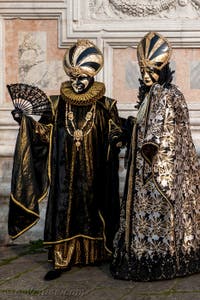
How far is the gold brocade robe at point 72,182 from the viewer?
7.03 meters

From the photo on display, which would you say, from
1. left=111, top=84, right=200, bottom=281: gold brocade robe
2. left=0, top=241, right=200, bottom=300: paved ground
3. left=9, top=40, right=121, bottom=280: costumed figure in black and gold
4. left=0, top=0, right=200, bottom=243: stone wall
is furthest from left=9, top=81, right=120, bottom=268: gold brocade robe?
left=0, top=0, right=200, bottom=243: stone wall

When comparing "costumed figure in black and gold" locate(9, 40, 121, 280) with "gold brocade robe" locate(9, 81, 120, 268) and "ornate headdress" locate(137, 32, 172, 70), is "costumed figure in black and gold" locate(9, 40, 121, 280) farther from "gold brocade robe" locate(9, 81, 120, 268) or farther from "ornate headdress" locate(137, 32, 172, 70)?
"ornate headdress" locate(137, 32, 172, 70)

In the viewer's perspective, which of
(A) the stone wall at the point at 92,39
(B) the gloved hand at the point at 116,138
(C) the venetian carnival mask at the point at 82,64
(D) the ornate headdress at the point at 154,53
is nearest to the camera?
(D) the ornate headdress at the point at 154,53

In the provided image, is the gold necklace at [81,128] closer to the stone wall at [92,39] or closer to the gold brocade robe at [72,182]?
the gold brocade robe at [72,182]

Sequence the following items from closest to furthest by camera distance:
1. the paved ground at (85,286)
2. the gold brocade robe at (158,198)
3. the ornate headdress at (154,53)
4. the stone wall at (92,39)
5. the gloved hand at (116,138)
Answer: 1. the paved ground at (85,286)
2. the gold brocade robe at (158,198)
3. the ornate headdress at (154,53)
4. the gloved hand at (116,138)
5. the stone wall at (92,39)

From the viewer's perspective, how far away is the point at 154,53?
665cm

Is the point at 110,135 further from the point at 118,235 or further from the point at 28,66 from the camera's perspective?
the point at 28,66

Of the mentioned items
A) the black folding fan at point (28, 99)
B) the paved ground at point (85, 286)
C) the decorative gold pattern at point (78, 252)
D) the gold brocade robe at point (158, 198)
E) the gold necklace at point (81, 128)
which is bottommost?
the paved ground at point (85, 286)

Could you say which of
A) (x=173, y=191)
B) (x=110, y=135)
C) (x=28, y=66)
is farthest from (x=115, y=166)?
(x=28, y=66)

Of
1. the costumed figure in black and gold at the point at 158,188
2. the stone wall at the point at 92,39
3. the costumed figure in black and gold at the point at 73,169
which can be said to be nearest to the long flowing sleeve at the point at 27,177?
the costumed figure in black and gold at the point at 73,169

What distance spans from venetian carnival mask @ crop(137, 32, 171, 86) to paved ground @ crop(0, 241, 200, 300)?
1555 millimetres

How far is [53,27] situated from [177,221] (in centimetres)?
303

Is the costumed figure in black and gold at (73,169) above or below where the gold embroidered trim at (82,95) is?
below

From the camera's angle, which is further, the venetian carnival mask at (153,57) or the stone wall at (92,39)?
the stone wall at (92,39)
